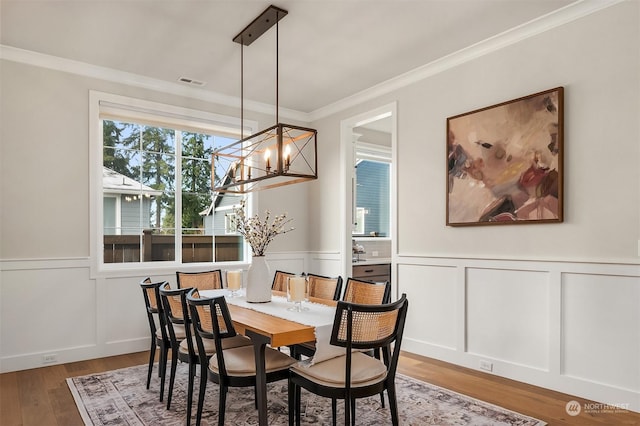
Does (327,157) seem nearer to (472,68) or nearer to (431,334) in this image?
(472,68)

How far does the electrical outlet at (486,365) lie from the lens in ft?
11.4

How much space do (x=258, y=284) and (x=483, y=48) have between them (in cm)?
266

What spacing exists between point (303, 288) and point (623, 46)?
2620mm

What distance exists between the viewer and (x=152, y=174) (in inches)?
180

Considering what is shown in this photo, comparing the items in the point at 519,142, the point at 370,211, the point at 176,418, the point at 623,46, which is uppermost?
the point at 623,46

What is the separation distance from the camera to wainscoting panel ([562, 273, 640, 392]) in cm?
274

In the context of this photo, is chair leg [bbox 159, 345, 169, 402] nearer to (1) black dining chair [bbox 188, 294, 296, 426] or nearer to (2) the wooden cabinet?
(1) black dining chair [bbox 188, 294, 296, 426]

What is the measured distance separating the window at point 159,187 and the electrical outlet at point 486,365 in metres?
2.89

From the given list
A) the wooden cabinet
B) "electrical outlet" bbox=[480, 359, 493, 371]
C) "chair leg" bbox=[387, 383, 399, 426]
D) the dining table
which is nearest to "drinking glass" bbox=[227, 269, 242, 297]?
the dining table

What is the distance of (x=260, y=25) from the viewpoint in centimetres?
319

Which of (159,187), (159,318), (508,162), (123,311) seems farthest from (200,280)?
(508,162)

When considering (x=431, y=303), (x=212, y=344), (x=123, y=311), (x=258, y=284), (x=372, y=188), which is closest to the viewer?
(x=212, y=344)

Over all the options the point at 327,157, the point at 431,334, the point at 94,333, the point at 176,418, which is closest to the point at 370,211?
the point at 327,157

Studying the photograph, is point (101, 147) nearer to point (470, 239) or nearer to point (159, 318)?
Answer: point (159, 318)
